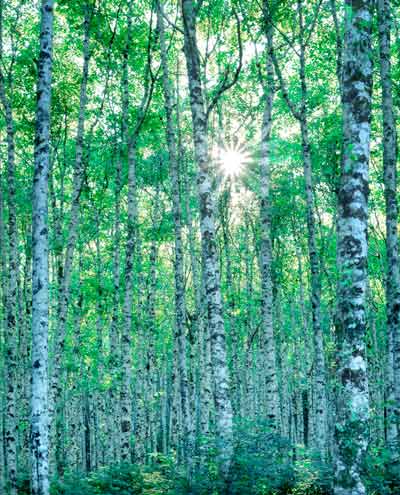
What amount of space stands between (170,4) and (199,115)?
9.93 m

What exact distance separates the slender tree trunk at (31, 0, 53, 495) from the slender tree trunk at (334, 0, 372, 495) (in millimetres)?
5307

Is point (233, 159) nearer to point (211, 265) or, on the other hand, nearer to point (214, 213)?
point (214, 213)

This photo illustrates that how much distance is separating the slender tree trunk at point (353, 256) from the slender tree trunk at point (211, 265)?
14.4ft

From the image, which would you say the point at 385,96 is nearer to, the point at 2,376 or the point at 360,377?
the point at 360,377

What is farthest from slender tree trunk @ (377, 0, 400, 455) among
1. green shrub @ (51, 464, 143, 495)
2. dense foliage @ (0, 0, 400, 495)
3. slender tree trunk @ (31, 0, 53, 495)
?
slender tree trunk @ (31, 0, 53, 495)

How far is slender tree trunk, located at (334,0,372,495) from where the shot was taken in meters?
6.20

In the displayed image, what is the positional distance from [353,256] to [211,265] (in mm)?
4681

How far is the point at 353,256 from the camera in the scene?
664 cm

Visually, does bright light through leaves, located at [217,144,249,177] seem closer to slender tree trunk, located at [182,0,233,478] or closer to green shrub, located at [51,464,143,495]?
slender tree trunk, located at [182,0,233,478]

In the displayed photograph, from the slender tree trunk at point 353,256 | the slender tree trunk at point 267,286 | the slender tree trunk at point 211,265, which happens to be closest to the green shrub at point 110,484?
the slender tree trunk at point 211,265

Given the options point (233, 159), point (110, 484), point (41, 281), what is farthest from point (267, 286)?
point (233, 159)

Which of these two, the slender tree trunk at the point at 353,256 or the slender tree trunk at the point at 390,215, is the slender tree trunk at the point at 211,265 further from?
the slender tree trunk at the point at 353,256

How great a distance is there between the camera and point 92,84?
23.6 m

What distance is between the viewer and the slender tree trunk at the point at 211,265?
10508 mm
